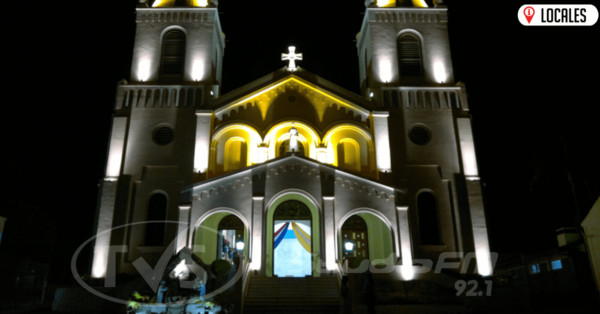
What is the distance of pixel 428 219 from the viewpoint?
23281 mm

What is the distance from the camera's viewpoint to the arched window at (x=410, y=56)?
27.0 m

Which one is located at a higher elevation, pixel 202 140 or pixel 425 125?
pixel 425 125

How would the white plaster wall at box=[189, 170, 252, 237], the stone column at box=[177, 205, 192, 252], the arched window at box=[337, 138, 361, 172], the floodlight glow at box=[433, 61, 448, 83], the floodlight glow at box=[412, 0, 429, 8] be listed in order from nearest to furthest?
1. the stone column at box=[177, 205, 192, 252]
2. the white plaster wall at box=[189, 170, 252, 237]
3. the arched window at box=[337, 138, 361, 172]
4. the floodlight glow at box=[433, 61, 448, 83]
5. the floodlight glow at box=[412, 0, 429, 8]

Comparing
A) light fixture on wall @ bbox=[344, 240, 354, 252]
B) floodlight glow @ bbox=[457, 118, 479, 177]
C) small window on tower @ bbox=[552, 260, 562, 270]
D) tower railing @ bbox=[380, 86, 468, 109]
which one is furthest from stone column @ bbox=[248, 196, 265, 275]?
small window on tower @ bbox=[552, 260, 562, 270]

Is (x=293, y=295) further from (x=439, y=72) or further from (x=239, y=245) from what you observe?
(x=439, y=72)

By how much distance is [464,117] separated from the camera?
25.2 meters

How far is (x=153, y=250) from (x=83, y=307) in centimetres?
411

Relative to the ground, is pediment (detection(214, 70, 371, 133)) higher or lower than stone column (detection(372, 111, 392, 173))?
higher

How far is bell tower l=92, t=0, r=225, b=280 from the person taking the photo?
22.5 m

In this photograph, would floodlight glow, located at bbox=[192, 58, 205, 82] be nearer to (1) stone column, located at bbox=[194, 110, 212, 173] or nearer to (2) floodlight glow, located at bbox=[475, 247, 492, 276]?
(1) stone column, located at bbox=[194, 110, 212, 173]

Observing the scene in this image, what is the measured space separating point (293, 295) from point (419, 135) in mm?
11596

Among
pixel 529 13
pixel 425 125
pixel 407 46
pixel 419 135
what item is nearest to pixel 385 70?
pixel 407 46

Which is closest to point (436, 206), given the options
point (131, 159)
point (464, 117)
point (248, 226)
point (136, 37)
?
point (464, 117)

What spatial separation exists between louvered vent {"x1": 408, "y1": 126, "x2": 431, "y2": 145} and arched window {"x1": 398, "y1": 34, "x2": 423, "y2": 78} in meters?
3.59
